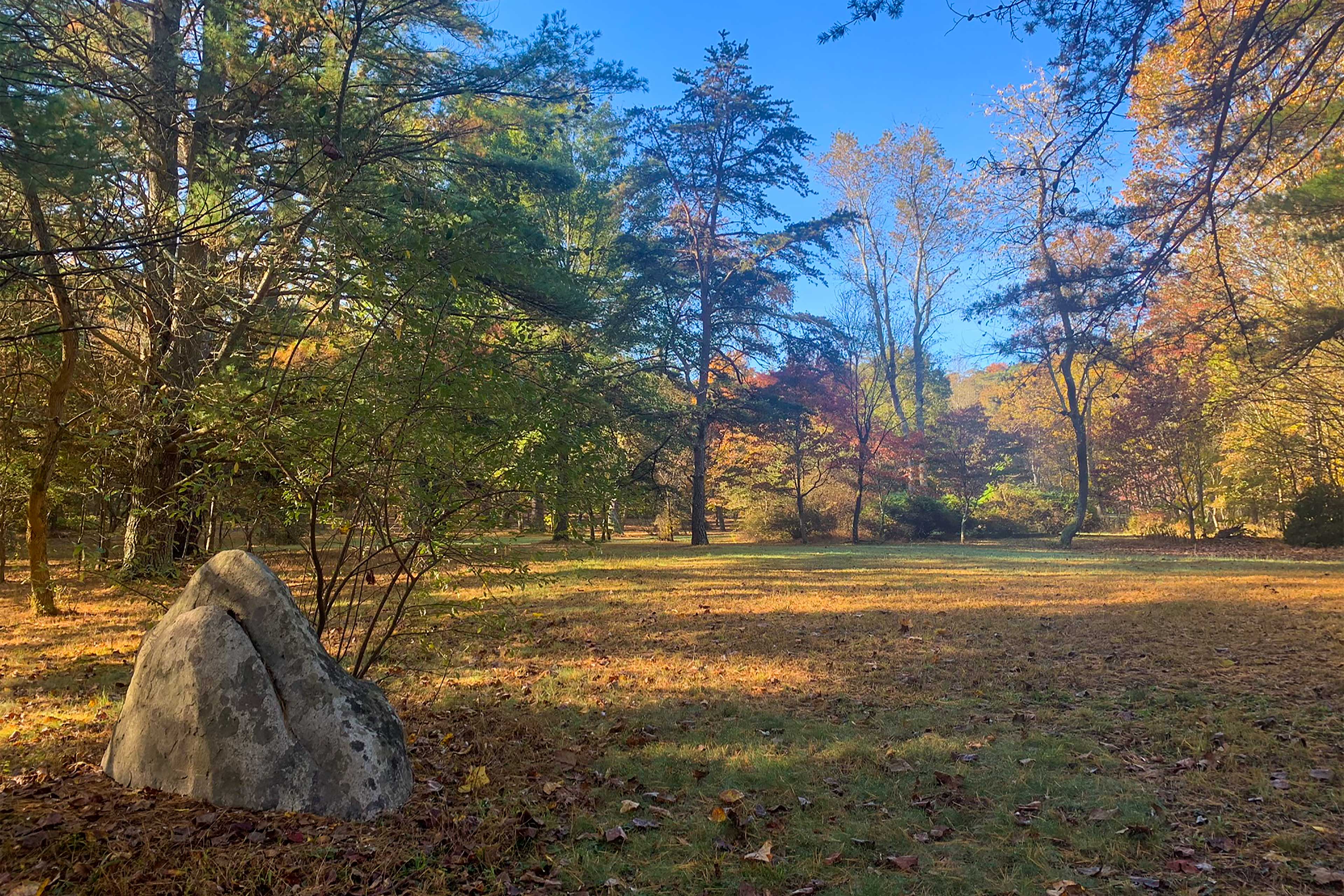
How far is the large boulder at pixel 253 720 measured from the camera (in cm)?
301

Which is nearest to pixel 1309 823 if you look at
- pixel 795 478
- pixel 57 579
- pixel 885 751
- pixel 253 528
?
pixel 885 751

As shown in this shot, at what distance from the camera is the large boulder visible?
3.01 meters

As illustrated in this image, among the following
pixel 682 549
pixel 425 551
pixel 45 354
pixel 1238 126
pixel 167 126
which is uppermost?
pixel 1238 126

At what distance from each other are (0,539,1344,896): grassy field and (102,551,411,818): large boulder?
0.12 metres

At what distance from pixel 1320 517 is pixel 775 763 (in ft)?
64.7

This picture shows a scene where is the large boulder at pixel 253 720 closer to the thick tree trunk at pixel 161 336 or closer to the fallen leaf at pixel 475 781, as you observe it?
the fallen leaf at pixel 475 781

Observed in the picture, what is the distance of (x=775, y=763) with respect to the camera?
3.91 meters

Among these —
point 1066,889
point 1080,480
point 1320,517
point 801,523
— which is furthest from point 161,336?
point 1080,480

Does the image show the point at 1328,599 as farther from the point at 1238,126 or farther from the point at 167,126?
the point at 167,126

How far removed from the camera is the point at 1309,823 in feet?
10.1

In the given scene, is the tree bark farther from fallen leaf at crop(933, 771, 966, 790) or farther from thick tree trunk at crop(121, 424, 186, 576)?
fallen leaf at crop(933, 771, 966, 790)

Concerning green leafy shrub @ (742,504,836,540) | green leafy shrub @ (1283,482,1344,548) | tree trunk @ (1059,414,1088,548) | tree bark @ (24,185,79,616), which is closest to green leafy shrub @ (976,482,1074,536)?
tree trunk @ (1059,414,1088,548)

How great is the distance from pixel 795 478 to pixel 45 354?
70.6 ft

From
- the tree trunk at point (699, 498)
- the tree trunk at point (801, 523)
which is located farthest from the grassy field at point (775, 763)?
the tree trunk at point (801, 523)
